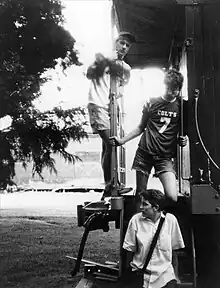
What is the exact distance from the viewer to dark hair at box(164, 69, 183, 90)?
11.4ft

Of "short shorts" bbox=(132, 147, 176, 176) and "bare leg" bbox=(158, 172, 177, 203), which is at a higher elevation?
"short shorts" bbox=(132, 147, 176, 176)

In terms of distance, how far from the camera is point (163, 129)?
3.54 metres

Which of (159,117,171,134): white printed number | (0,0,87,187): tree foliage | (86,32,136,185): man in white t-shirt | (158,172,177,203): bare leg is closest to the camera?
(158,172,177,203): bare leg

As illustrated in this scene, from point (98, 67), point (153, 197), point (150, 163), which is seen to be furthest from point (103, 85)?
point (153, 197)

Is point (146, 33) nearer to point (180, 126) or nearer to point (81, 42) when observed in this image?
point (180, 126)

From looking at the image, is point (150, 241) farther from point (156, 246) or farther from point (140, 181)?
point (140, 181)

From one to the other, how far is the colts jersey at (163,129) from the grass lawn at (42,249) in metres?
3.28

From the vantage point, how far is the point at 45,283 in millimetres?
6105

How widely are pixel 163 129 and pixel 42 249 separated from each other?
6009mm

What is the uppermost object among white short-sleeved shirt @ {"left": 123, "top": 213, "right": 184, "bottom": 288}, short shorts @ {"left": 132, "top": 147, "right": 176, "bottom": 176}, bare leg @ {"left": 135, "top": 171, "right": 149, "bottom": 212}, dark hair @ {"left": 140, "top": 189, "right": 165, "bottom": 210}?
short shorts @ {"left": 132, "top": 147, "right": 176, "bottom": 176}

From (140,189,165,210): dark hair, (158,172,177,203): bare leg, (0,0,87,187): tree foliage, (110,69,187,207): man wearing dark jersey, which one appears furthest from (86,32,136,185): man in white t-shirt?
(0,0,87,187): tree foliage

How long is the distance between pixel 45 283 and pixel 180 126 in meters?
3.64

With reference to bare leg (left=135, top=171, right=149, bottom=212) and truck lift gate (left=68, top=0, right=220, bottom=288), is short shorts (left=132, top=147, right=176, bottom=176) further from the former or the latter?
truck lift gate (left=68, top=0, right=220, bottom=288)

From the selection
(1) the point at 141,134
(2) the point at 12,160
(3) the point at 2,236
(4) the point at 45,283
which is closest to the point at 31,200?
(3) the point at 2,236
